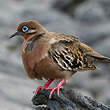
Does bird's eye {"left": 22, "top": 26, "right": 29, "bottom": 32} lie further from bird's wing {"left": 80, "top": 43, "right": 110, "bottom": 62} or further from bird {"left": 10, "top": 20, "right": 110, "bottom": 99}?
bird's wing {"left": 80, "top": 43, "right": 110, "bottom": 62}

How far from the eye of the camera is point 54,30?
25578mm

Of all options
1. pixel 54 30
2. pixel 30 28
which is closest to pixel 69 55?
pixel 30 28

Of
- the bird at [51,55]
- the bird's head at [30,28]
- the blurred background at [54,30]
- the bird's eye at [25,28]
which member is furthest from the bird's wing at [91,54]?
the blurred background at [54,30]

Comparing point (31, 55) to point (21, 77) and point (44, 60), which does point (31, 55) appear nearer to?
point (44, 60)

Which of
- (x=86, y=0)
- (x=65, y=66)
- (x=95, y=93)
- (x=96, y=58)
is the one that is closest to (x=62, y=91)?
(x=65, y=66)

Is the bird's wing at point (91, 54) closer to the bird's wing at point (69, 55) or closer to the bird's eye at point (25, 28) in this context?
the bird's wing at point (69, 55)

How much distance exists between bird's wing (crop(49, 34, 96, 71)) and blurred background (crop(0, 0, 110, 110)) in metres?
4.44

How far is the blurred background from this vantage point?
15.3 m

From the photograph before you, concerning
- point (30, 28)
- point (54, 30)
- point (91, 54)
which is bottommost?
point (91, 54)

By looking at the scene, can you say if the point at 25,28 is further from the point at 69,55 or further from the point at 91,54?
the point at 91,54

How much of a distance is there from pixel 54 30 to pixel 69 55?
1630 cm

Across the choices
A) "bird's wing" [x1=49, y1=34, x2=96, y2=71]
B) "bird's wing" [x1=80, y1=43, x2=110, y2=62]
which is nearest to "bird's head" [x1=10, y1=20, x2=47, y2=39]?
"bird's wing" [x1=49, y1=34, x2=96, y2=71]

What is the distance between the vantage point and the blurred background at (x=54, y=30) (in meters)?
15.3

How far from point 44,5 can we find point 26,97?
52.8ft
